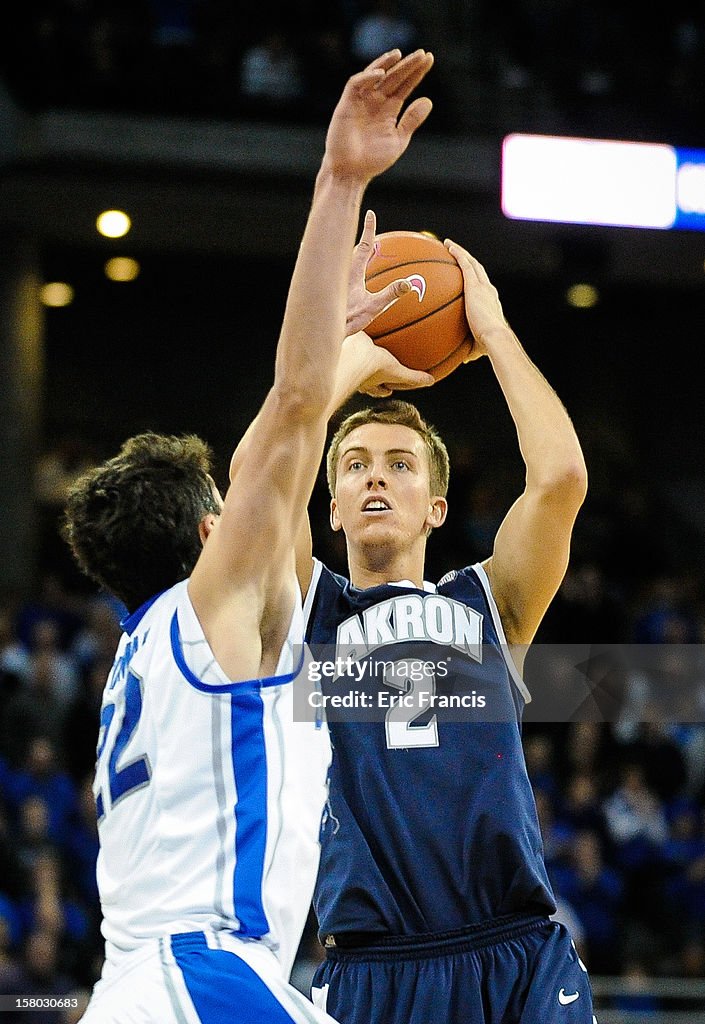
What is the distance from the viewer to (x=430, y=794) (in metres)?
3.38

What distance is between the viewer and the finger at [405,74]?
257 centimetres

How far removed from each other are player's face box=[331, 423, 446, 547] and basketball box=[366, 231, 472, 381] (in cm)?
21

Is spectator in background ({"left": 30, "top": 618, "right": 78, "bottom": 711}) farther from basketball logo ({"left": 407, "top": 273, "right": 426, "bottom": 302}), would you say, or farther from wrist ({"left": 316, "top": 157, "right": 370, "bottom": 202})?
wrist ({"left": 316, "top": 157, "right": 370, "bottom": 202})

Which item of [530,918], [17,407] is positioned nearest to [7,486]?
[17,407]

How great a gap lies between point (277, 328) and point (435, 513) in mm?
11063

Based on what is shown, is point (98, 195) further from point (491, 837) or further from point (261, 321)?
point (491, 837)

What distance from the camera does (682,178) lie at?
1134cm

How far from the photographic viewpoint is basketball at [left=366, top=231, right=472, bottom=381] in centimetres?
355

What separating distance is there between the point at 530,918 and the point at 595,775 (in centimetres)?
627

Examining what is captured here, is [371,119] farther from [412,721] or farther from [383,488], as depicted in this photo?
[412,721]

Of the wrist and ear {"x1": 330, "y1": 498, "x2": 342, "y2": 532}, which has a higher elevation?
the wrist

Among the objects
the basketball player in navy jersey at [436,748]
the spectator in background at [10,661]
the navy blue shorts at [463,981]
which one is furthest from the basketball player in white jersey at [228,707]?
the spectator in background at [10,661]

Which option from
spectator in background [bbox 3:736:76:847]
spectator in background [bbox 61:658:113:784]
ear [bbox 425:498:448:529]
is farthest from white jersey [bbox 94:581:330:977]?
spectator in background [bbox 61:658:113:784]

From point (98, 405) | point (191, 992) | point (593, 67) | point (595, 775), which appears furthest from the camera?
point (98, 405)
